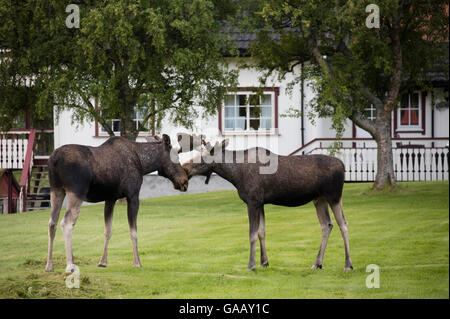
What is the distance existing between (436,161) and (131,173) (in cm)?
1936

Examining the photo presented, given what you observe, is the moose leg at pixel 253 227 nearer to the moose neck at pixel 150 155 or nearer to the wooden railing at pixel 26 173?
the moose neck at pixel 150 155

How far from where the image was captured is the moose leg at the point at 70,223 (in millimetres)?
11055

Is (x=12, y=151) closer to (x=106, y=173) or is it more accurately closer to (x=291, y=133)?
(x=291, y=133)

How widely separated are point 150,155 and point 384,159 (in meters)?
13.8

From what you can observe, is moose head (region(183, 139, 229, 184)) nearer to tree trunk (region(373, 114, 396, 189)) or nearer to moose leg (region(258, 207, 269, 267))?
moose leg (region(258, 207, 269, 267))

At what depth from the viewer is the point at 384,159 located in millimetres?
24953

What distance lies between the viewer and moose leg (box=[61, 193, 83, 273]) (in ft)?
36.3

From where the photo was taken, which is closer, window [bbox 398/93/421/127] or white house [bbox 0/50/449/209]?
white house [bbox 0/50/449/209]

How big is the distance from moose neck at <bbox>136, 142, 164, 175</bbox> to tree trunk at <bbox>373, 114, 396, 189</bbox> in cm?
1347

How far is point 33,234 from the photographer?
18109 mm

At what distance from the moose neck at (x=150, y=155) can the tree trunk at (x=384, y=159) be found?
1347cm

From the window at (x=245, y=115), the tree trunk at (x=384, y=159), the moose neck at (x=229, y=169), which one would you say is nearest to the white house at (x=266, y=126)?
the window at (x=245, y=115)

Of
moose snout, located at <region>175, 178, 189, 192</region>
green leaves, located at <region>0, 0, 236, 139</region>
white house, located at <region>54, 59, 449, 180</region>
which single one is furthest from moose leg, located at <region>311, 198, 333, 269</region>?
white house, located at <region>54, 59, 449, 180</region>
